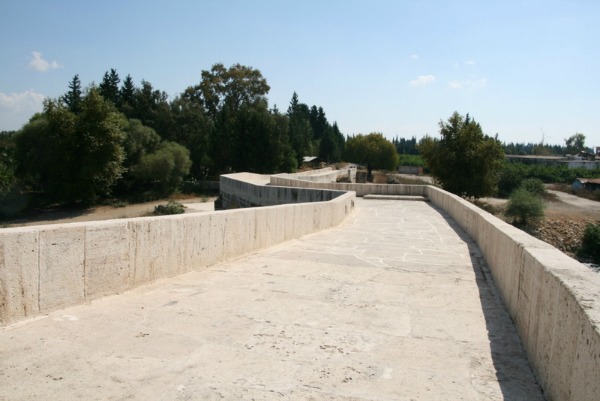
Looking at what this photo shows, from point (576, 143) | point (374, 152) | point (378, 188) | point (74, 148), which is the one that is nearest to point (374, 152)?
point (374, 152)

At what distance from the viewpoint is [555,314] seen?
8.45 feet

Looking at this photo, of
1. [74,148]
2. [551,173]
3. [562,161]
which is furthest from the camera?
[562,161]

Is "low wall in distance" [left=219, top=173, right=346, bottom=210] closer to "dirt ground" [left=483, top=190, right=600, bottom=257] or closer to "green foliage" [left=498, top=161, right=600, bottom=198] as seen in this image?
"dirt ground" [left=483, top=190, right=600, bottom=257]

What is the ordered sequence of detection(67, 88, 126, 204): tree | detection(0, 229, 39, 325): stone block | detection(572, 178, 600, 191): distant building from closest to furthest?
detection(0, 229, 39, 325): stone block → detection(67, 88, 126, 204): tree → detection(572, 178, 600, 191): distant building

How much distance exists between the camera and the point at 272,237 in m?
7.66

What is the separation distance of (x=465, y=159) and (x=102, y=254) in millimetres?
Result: 35667

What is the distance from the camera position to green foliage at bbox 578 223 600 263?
2791 cm

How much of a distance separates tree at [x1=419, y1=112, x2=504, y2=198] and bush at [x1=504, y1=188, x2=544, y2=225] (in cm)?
232

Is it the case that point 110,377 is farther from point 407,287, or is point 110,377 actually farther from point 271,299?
point 407,287

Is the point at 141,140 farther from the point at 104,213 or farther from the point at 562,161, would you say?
the point at 562,161

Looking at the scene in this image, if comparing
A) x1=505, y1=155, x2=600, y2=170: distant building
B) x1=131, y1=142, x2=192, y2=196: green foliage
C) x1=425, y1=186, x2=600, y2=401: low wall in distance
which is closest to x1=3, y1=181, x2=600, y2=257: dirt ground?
x1=131, y1=142, x2=192, y2=196: green foliage

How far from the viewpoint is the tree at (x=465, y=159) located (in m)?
36.0

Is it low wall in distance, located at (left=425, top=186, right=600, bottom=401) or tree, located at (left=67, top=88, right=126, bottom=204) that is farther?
tree, located at (left=67, top=88, right=126, bottom=204)

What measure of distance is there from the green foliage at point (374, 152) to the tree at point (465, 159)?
36.2m
